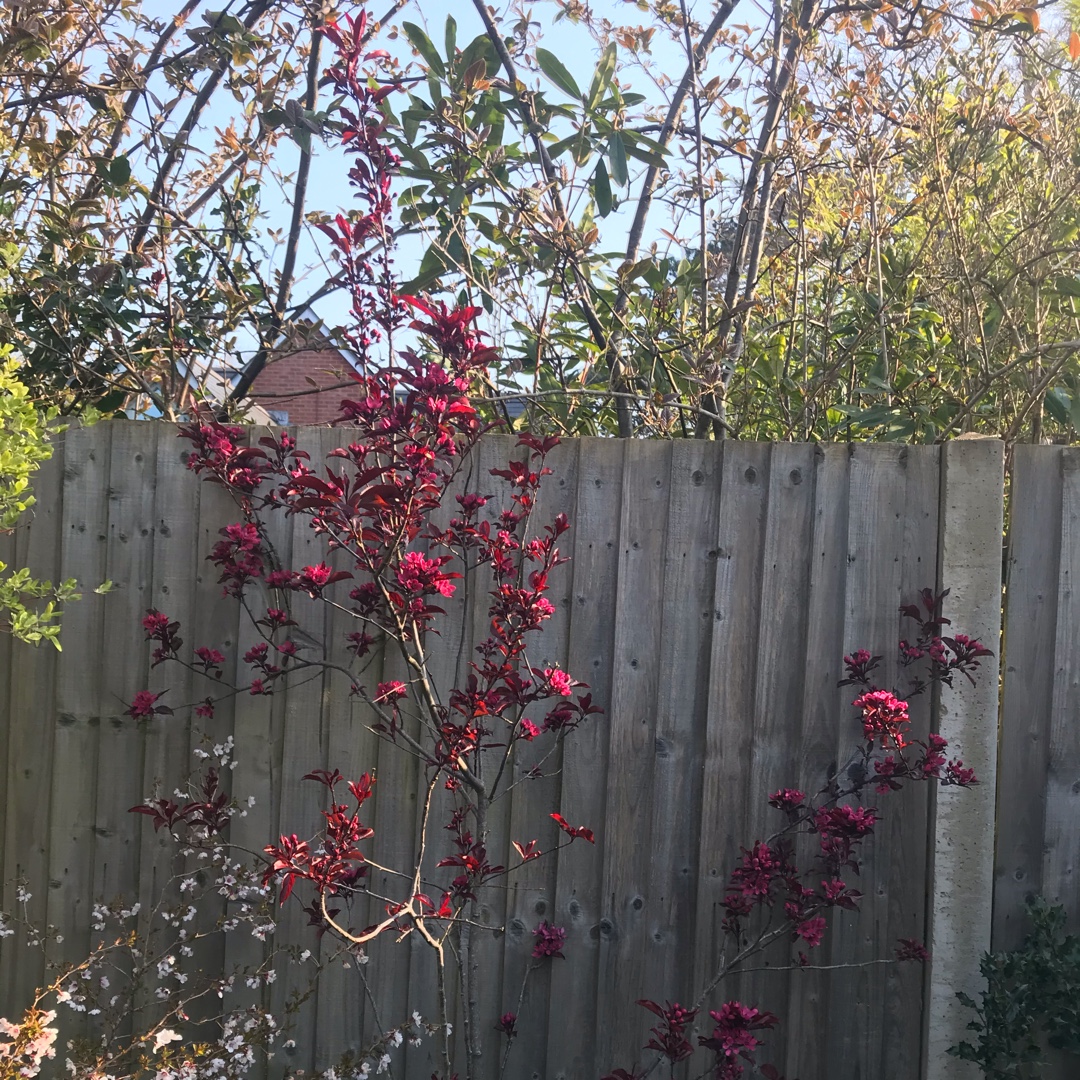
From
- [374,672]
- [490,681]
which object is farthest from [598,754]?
[374,672]

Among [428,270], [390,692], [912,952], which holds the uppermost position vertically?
[428,270]

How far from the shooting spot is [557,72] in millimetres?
2566

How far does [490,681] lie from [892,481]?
107 centimetres

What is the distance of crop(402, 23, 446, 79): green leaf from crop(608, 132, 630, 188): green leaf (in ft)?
1.60

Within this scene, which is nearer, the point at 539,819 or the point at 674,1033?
the point at 674,1033

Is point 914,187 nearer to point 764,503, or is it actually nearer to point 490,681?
point 764,503

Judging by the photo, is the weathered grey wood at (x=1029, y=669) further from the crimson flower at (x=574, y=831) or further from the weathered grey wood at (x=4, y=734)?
the weathered grey wood at (x=4, y=734)

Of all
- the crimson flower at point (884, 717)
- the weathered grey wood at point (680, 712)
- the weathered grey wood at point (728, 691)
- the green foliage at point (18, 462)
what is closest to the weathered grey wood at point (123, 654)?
the green foliage at point (18, 462)

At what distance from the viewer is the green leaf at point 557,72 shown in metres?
2.55

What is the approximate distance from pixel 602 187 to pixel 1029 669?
5.41 feet

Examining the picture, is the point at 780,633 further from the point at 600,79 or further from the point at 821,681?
the point at 600,79

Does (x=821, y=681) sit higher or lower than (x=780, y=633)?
lower

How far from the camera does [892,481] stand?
7.58ft

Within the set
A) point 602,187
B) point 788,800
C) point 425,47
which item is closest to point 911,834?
point 788,800
